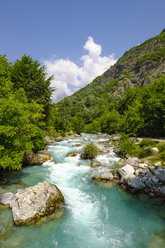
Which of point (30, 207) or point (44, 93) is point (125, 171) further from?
point (44, 93)

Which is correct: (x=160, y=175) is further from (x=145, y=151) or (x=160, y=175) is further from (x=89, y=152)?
(x=89, y=152)

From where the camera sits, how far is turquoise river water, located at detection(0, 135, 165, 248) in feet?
21.9

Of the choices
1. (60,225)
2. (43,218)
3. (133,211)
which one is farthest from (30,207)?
(133,211)

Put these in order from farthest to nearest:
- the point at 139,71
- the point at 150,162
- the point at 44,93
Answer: the point at 139,71
the point at 44,93
the point at 150,162

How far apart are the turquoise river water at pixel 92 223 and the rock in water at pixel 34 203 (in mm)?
402

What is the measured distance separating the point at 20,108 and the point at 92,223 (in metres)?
9.92

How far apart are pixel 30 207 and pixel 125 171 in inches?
346

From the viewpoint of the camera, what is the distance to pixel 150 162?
15.0 metres

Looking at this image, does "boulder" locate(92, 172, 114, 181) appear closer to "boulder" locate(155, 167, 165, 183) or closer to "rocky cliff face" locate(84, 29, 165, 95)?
"boulder" locate(155, 167, 165, 183)

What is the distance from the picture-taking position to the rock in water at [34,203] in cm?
753

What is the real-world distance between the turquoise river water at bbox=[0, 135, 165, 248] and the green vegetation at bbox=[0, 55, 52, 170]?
11.1ft

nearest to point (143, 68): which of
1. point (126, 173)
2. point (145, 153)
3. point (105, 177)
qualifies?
point (145, 153)

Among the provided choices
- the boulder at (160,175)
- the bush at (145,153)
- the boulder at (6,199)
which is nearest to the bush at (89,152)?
the bush at (145,153)

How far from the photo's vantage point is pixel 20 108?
423 inches
